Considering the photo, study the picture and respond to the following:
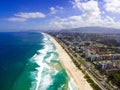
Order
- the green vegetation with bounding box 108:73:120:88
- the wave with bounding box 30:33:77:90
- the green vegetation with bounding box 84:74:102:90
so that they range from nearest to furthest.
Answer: the wave with bounding box 30:33:77:90 → the green vegetation with bounding box 84:74:102:90 → the green vegetation with bounding box 108:73:120:88

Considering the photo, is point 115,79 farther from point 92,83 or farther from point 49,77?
point 49,77

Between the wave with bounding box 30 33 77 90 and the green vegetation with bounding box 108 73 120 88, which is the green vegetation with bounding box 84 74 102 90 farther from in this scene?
the green vegetation with bounding box 108 73 120 88

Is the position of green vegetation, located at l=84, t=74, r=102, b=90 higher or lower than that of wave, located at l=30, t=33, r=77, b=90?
lower

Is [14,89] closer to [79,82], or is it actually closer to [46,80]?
[46,80]

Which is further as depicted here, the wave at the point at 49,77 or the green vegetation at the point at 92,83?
the green vegetation at the point at 92,83

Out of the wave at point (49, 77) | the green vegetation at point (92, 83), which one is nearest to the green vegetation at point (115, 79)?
the green vegetation at point (92, 83)

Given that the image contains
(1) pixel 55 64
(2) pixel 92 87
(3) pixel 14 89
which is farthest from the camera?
(1) pixel 55 64

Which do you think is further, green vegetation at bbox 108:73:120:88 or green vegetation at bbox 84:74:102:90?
green vegetation at bbox 108:73:120:88

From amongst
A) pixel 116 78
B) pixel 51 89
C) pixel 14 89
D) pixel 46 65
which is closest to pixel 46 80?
pixel 51 89

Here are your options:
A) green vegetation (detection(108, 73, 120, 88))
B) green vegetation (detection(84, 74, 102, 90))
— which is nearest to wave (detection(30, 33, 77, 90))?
green vegetation (detection(84, 74, 102, 90))

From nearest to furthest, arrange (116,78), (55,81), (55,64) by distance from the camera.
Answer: (55,81) < (116,78) < (55,64)

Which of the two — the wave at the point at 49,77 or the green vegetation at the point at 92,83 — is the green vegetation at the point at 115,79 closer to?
the green vegetation at the point at 92,83
